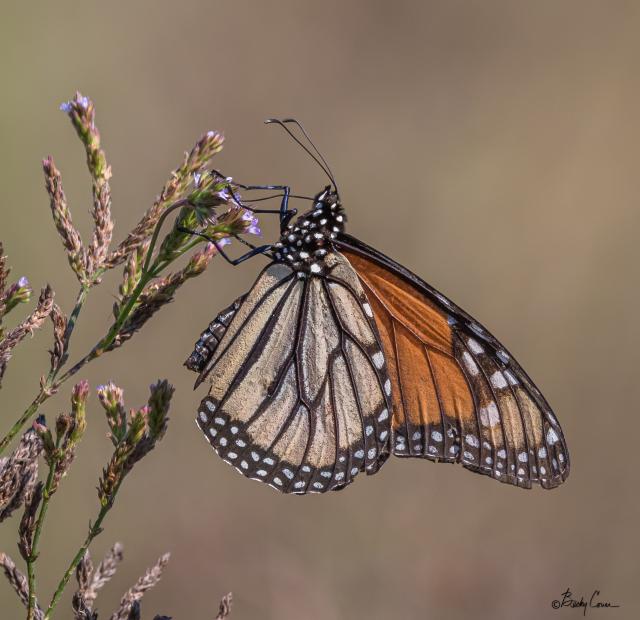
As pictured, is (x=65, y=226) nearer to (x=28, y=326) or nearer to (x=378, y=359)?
(x=28, y=326)

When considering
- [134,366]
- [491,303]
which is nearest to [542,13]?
[491,303]

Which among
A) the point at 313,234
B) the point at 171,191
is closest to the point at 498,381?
the point at 313,234

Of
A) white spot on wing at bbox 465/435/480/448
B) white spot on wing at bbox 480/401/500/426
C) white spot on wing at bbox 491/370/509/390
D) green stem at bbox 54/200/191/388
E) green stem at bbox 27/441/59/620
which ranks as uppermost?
white spot on wing at bbox 491/370/509/390

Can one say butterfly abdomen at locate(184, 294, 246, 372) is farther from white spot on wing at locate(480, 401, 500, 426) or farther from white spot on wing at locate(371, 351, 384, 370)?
white spot on wing at locate(480, 401, 500, 426)

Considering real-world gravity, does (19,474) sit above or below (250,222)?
below

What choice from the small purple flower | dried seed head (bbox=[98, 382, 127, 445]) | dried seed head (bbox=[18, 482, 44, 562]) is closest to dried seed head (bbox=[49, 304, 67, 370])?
dried seed head (bbox=[98, 382, 127, 445])

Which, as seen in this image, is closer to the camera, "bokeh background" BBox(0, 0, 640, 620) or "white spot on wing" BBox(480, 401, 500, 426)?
"white spot on wing" BBox(480, 401, 500, 426)

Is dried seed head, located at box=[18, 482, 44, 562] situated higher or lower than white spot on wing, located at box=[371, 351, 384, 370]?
lower

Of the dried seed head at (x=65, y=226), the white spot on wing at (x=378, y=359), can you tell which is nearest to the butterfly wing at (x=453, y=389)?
the white spot on wing at (x=378, y=359)
